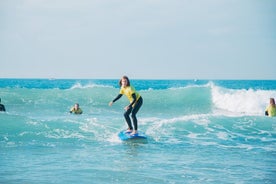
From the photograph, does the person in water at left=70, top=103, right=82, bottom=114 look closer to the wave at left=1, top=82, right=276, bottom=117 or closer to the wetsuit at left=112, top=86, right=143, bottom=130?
the wave at left=1, top=82, right=276, bottom=117

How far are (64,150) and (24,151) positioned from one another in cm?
102

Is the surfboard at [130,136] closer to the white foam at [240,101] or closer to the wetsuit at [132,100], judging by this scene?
the wetsuit at [132,100]

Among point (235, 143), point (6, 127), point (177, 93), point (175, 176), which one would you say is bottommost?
point (175, 176)

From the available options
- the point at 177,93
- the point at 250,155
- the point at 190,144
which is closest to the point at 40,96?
the point at 177,93

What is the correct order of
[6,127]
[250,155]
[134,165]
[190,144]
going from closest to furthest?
[134,165] → [250,155] → [190,144] → [6,127]

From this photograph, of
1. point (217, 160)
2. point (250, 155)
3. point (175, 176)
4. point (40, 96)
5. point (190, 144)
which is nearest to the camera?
point (175, 176)

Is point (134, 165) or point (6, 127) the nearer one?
point (134, 165)

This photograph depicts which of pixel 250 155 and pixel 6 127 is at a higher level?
pixel 6 127

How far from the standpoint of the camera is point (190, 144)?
12188 mm

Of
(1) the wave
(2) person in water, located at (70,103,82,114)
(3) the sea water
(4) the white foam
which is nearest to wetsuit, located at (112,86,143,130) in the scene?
(3) the sea water

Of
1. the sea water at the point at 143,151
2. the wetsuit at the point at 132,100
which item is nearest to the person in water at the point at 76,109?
the sea water at the point at 143,151

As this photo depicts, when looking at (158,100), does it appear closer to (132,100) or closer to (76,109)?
(76,109)

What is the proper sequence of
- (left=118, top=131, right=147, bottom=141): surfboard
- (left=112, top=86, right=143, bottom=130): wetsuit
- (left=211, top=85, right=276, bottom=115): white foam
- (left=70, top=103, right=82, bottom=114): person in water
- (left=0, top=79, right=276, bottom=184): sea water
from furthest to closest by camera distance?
(left=211, top=85, right=276, bottom=115): white foam → (left=70, top=103, right=82, bottom=114): person in water → (left=112, top=86, right=143, bottom=130): wetsuit → (left=118, top=131, right=147, bottom=141): surfboard → (left=0, top=79, right=276, bottom=184): sea water

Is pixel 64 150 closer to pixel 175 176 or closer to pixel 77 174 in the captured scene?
pixel 77 174
